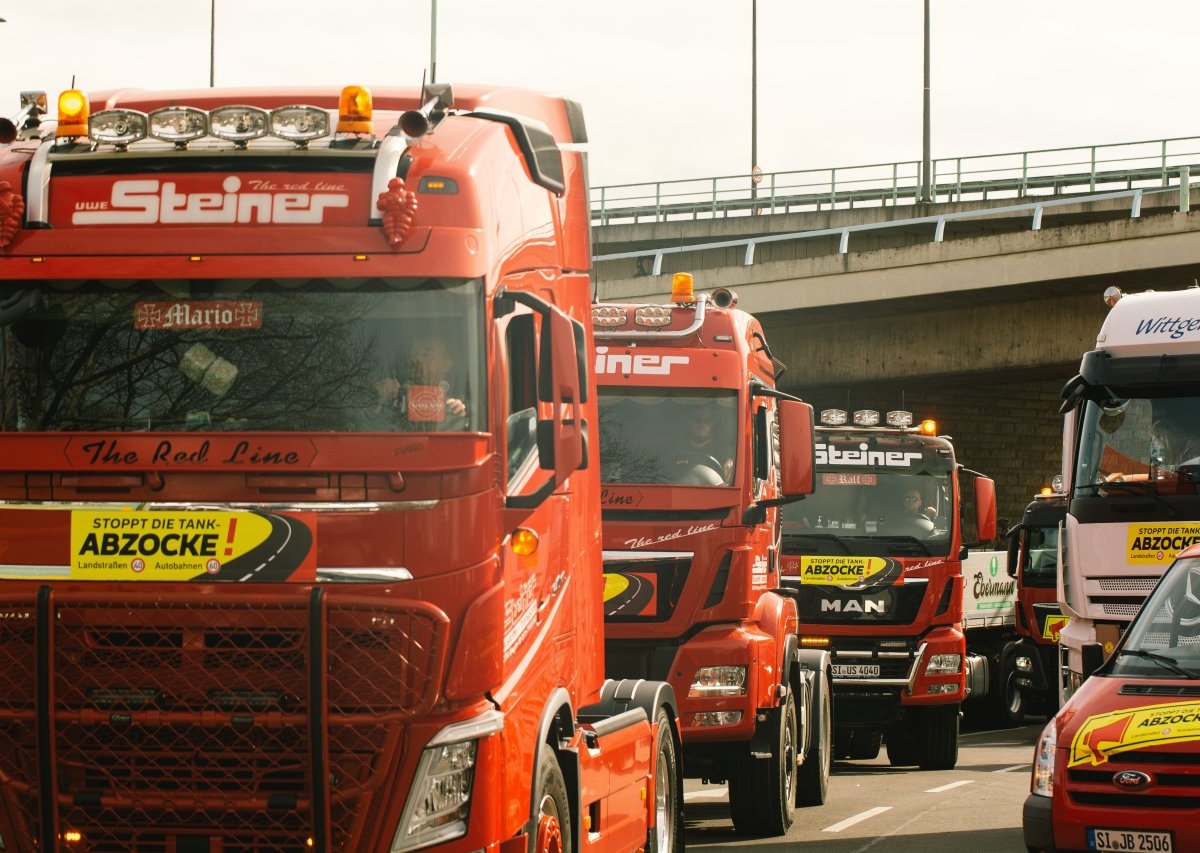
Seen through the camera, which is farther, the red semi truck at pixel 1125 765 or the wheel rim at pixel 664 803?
the wheel rim at pixel 664 803

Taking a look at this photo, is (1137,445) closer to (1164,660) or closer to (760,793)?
(760,793)

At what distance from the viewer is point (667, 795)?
10.6 metres

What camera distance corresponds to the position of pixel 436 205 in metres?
7.06

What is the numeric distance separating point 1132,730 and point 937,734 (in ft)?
34.3

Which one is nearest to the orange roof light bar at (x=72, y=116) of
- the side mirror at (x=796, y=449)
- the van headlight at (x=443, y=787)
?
the van headlight at (x=443, y=787)

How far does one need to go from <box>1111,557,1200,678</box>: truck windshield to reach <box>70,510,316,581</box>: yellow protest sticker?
4.49m

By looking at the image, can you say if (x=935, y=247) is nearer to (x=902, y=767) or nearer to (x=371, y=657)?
(x=902, y=767)

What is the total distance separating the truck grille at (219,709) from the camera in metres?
6.71

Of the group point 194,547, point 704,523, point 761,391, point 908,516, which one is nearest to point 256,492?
point 194,547

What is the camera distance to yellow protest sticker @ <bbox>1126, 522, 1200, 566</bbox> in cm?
1339

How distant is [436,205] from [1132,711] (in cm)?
403

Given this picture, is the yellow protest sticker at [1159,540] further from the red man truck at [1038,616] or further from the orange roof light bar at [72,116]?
the red man truck at [1038,616]

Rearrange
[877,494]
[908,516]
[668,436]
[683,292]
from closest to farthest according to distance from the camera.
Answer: [668,436] < [683,292] < [908,516] < [877,494]

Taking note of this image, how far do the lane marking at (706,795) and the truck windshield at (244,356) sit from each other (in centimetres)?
981
